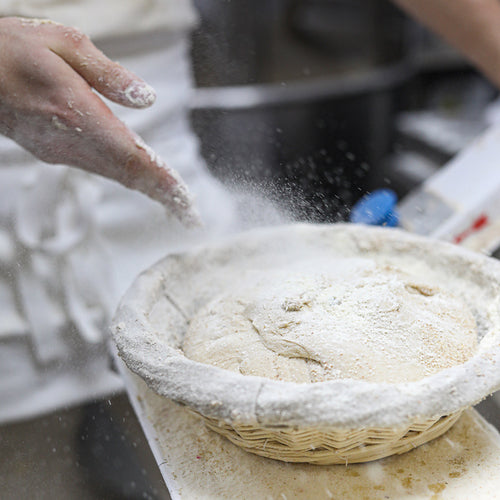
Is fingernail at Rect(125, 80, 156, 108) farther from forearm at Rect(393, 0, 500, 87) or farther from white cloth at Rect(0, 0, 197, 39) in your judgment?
forearm at Rect(393, 0, 500, 87)

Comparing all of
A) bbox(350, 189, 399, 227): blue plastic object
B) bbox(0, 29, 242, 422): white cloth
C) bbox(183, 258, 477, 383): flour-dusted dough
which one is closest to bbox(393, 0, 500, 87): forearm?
bbox(350, 189, 399, 227): blue plastic object

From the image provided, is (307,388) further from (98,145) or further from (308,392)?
(98,145)

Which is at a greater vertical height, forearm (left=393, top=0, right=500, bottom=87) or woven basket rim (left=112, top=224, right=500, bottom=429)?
forearm (left=393, top=0, right=500, bottom=87)

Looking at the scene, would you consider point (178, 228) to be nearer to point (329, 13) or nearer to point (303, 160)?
point (303, 160)

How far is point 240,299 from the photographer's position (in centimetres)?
92

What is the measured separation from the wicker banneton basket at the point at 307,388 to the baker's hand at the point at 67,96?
9.1 inches

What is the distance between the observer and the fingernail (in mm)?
877

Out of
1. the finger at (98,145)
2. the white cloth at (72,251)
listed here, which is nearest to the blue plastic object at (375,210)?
the white cloth at (72,251)

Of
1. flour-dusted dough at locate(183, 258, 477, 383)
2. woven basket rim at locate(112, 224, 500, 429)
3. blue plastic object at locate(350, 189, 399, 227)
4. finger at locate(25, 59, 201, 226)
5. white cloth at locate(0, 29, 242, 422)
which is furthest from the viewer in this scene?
blue plastic object at locate(350, 189, 399, 227)

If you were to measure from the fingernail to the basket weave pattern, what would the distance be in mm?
506

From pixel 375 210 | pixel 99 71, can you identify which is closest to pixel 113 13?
pixel 99 71

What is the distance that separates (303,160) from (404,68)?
3.02 meters

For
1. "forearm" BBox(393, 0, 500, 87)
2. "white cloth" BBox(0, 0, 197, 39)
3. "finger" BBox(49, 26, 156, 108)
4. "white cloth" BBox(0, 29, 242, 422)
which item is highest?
"forearm" BBox(393, 0, 500, 87)

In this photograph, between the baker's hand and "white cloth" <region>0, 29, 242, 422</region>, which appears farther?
"white cloth" <region>0, 29, 242, 422</region>
